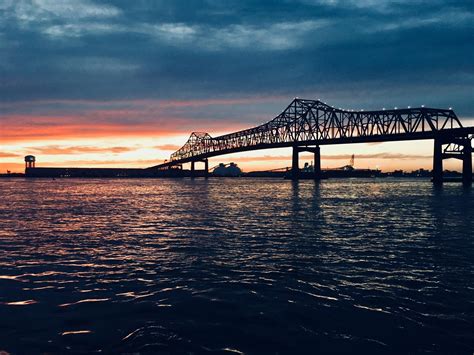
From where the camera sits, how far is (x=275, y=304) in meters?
10.8

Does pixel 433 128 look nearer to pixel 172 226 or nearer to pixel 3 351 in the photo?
pixel 172 226

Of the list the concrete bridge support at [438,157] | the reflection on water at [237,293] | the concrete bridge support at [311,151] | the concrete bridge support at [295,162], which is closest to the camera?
the reflection on water at [237,293]

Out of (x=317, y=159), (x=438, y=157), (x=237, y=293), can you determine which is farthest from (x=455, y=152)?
(x=237, y=293)

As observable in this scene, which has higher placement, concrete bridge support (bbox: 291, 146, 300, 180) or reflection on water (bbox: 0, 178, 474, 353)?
concrete bridge support (bbox: 291, 146, 300, 180)

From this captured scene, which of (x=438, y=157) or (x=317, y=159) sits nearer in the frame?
(x=438, y=157)

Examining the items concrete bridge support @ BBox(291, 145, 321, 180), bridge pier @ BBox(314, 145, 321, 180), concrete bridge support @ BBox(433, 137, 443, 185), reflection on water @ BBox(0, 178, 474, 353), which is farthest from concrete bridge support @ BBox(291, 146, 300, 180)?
reflection on water @ BBox(0, 178, 474, 353)

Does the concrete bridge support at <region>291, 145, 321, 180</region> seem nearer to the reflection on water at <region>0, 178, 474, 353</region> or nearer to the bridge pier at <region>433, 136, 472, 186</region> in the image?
the bridge pier at <region>433, 136, 472, 186</region>

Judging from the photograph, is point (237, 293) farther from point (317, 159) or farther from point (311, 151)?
point (317, 159)

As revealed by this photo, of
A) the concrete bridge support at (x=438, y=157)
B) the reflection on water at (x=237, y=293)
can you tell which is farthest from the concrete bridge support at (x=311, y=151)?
the reflection on water at (x=237, y=293)

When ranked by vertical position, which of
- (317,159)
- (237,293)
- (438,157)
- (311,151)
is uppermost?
(311,151)

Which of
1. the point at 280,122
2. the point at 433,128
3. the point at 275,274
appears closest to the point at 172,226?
the point at 275,274

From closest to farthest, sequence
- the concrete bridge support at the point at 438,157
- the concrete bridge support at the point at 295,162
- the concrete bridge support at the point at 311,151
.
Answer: the concrete bridge support at the point at 438,157
the concrete bridge support at the point at 311,151
the concrete bridge support at the point at 295,162

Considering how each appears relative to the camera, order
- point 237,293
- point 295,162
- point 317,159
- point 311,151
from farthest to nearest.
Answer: point 295,162 → point 317,159 → point 311,151 → point 237,293

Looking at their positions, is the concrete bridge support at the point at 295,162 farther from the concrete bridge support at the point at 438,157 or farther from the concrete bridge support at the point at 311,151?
the concrete bridge support at the point at 438,157
